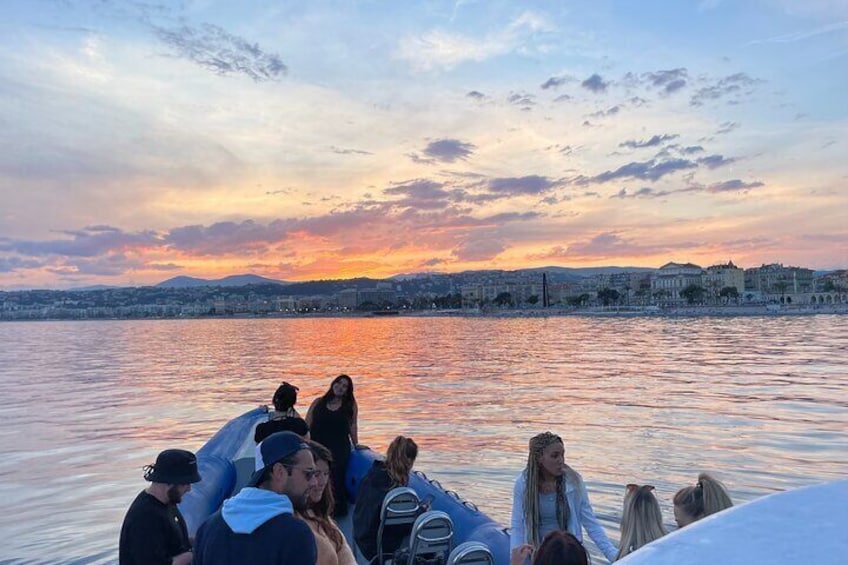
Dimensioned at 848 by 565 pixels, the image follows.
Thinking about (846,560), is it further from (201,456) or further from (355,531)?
(201,456)

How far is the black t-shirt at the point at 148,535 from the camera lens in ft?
12.0

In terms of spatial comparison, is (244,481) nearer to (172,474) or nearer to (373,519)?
(373,519)

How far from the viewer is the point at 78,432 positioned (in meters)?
20.1

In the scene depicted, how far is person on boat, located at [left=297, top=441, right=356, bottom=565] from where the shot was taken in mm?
2906

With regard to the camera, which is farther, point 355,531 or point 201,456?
point 201,456

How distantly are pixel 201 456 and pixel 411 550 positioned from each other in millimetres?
4134

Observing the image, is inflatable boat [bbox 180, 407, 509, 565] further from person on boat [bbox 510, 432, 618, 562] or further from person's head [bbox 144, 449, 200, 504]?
person's head [bbox 144, 449, 200, 504]

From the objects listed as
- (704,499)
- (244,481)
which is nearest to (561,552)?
(704,499)

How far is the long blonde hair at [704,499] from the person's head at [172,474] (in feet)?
8.47

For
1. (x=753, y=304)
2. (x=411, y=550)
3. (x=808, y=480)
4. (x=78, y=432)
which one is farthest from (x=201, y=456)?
(x=753, y=304)

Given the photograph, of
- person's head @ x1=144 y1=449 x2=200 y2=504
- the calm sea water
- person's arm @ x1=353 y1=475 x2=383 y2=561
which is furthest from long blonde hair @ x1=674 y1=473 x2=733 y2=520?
the calm sea water

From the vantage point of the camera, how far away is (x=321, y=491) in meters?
3.17

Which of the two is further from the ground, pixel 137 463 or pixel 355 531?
pixel 355 531

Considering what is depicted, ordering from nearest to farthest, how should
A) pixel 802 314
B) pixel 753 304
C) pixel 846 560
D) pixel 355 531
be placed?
pixel 846 560 < pixel 355 531 < pixel 802 314 < pixel 753 304
